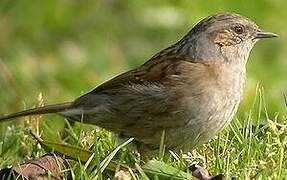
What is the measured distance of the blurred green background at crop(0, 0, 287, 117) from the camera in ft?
40.3

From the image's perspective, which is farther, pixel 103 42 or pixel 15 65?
pixel 103 42

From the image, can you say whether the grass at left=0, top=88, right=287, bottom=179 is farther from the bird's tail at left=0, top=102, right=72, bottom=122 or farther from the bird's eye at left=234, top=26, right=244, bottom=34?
the bird's eye at left=234, top=26, right=244, bottom=34

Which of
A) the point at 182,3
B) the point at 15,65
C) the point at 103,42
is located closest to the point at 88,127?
the point at 182,3

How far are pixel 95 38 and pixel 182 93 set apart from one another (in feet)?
23.0

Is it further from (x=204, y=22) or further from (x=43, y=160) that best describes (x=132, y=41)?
(x=43, y=160)

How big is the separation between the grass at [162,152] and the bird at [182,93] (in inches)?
4.2

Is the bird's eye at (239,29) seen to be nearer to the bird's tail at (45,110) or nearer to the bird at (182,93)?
the bird at (182,93)

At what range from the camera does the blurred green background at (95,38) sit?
12.3m

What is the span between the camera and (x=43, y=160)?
6.47 meters

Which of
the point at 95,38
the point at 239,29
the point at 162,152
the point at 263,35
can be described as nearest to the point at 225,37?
the point at 239,29

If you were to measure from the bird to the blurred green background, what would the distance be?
3.74 metres

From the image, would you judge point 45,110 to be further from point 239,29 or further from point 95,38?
point 95,38

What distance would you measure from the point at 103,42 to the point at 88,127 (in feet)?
19.0

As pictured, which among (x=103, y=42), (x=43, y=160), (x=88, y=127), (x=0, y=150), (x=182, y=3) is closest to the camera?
(x=43, y=160)
